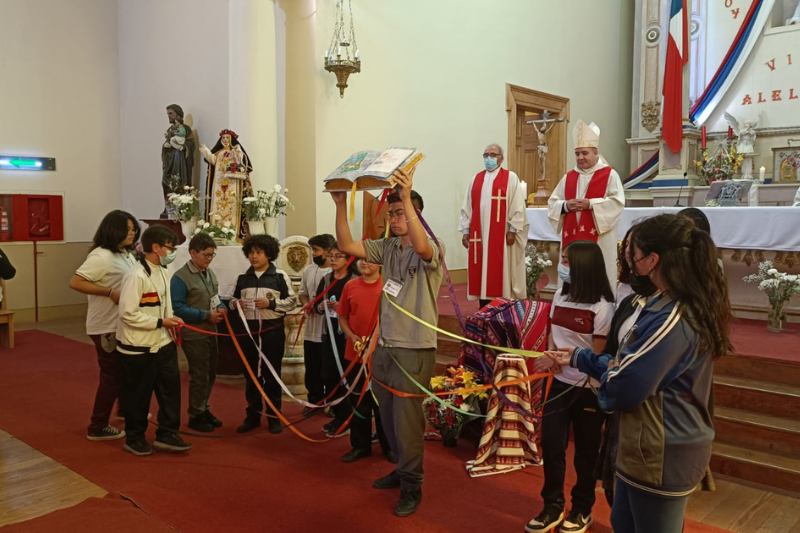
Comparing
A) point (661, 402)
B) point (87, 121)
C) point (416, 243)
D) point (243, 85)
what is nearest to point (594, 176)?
point (416, 243)

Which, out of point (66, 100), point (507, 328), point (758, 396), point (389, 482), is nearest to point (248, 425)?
point (389, 482)

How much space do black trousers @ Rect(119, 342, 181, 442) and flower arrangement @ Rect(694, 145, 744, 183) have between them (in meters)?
8.16

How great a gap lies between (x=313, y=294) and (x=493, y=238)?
187 cm

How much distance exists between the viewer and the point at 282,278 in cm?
462

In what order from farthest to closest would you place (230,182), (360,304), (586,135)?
1. (230,182)
2. (586,135)
3. (360,304)

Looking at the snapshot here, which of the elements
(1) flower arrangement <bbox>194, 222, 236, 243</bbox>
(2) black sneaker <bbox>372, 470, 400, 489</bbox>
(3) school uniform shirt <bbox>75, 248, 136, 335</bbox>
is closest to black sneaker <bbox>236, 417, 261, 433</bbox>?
(3) school uniform shirt <bbox>75, 248, 136, 335</bbox>

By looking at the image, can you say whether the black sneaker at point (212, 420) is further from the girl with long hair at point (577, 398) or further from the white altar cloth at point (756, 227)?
the white altar cloth at point (756, 227)

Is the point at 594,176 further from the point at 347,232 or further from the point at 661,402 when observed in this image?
the point at 661,402

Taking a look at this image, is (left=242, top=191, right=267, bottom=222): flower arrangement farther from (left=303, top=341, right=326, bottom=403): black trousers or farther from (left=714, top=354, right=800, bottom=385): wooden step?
(left=714, top=354, right=800, bottom=385): wooden step

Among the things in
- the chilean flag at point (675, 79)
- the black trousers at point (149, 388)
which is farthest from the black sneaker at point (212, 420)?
the chilean flag at point (675, 79)

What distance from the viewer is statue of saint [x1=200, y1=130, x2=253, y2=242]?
7.38 m

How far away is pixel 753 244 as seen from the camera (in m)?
6.13

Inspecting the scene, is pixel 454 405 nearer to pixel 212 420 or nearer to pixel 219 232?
pixel 212 420

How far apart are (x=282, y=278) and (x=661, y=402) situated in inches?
127
